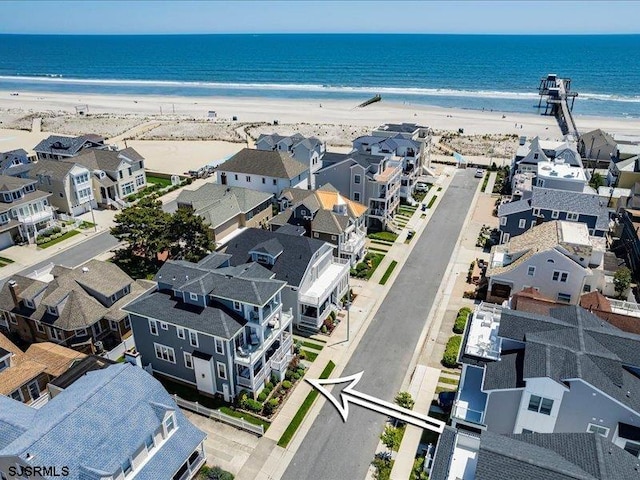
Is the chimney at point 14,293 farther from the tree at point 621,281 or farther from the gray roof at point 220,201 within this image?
the tree at point 621,281

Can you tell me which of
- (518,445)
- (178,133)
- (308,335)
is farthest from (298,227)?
(178,133)

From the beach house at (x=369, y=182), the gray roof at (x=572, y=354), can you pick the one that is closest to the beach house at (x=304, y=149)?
the beach house at (x=369, y=182)

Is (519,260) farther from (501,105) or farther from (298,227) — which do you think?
(501,105)

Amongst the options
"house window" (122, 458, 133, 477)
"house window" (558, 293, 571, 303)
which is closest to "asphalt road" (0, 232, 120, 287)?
"house window" (122, 458, 133, 477)

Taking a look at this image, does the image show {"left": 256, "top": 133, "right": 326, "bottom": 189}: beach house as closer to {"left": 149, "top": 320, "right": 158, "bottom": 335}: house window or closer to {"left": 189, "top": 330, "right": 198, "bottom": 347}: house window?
{"left": 149, "top": 320, "right": 158, "bottom": 335}: house window

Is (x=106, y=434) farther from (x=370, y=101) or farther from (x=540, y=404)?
(x=370, y=101)
